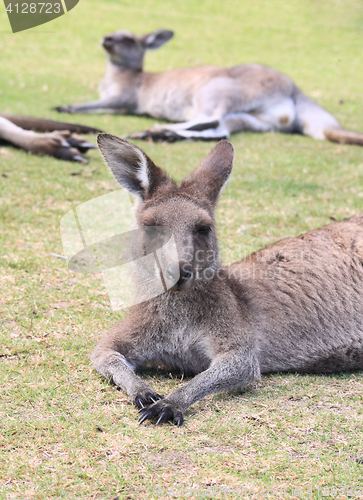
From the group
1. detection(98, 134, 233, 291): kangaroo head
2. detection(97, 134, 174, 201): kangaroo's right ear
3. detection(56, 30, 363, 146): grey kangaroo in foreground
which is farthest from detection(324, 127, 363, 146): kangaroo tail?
detection(97, 134, 174, 201): kangaroo's right ear

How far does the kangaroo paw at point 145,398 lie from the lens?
3106mm

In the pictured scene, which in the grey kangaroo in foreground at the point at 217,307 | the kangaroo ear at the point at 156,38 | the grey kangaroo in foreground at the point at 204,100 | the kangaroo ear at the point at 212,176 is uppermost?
the kangaroo ear at the point at 212,176

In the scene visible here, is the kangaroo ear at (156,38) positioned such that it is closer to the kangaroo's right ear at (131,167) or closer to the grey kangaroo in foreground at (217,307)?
the grey kangaroo in foreground at (217,307)

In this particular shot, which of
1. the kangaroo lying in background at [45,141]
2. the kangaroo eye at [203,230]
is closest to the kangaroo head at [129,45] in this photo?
the kangaroo lying in background at [45,141]

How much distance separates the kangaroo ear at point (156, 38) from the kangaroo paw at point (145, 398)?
9.79 meters

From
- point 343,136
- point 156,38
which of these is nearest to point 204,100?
point 343,136

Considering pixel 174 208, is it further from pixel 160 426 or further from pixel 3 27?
pixel 3 27

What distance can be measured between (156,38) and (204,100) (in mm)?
2721

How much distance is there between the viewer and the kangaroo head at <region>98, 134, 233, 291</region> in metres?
3.35

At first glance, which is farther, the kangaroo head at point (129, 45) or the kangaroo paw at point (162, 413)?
the kangaroo head at point (129, 45)

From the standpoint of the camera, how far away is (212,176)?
152 inches

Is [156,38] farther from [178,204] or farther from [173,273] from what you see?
[173,273]

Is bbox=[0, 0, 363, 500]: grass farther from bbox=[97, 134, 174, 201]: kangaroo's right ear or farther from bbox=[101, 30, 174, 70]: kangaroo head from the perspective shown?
bbox=[101, 30, 174, 70]: kangaroo head

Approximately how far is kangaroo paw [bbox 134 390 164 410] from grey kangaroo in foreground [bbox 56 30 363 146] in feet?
20.1
